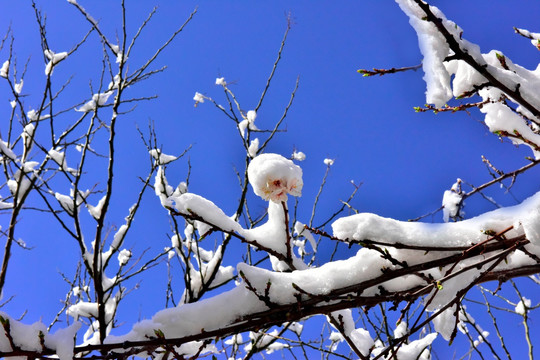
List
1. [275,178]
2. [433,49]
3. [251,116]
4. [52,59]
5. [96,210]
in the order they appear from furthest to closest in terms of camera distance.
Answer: [251,116] → [52,59] → [96,210] → [275,178] → [433,49]

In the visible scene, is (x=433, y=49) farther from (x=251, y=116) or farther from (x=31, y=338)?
(x=251, y=116)

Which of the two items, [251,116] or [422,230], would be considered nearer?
[422,230]

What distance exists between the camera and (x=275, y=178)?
4.58ft

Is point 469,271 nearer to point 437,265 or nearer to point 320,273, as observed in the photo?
point 437,265

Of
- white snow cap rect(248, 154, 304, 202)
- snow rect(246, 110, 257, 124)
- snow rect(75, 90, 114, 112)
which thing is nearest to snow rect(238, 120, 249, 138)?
snow rect(246, 110, 257, 124)

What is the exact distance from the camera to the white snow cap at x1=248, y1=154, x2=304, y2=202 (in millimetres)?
1396

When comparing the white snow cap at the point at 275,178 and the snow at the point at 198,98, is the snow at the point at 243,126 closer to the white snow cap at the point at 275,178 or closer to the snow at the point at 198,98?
the snow at the point at 198,98

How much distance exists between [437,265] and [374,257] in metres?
0.20

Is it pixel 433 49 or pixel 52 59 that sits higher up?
pixel 52 59

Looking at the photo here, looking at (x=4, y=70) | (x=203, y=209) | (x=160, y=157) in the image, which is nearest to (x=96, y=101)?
(x=160, y=157)

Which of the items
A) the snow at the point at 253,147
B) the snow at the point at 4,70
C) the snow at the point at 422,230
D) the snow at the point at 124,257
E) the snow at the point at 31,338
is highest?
the snow at the point at 4,70

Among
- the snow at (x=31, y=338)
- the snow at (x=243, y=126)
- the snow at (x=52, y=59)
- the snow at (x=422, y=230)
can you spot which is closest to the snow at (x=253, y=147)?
the snow at (x=243, y=126)

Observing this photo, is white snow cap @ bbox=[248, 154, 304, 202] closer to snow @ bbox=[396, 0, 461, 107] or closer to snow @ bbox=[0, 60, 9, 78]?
snow @ bbox=[396, 0, 461, 107]

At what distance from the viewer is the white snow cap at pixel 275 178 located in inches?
54.9
